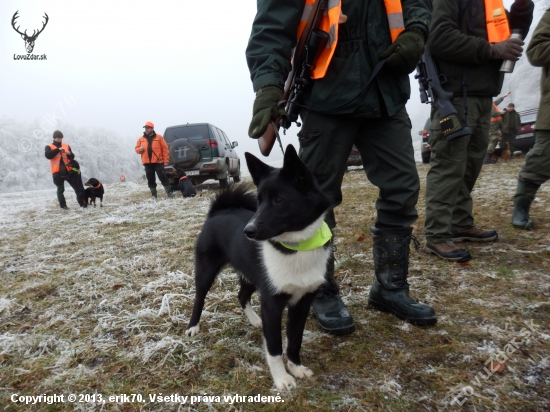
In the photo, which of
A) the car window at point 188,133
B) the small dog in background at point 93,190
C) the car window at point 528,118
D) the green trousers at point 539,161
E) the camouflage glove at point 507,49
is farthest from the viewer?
the car window at point 528,118

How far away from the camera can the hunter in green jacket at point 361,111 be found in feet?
5.95

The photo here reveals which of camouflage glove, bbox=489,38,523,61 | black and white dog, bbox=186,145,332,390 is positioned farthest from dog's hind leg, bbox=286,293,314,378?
camouflage glove, bbox=489,38,523,61

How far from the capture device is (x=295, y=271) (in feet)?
5.38

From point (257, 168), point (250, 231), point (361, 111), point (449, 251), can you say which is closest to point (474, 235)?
point (449, 251)

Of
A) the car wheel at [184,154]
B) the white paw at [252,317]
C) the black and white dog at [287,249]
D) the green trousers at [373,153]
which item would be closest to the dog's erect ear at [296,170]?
the black and white dog at [287,249]

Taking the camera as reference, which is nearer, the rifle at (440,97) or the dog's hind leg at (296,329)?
the dog's hind leg at (296,329)

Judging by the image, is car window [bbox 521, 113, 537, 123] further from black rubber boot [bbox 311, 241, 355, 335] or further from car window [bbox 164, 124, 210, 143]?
black rubber boot [bbox 311, 241, 355, 335]

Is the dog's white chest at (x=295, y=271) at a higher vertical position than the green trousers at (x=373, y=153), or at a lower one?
lower

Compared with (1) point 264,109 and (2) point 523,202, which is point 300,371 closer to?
(1) point 264,109

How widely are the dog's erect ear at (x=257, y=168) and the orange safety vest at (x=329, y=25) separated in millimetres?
625

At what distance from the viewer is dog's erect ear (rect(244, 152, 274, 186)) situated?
68.7 inches

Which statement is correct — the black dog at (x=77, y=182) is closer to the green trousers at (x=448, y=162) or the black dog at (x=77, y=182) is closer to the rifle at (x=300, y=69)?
the rifle at (x=300, y=69)

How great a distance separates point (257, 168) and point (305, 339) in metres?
1.10

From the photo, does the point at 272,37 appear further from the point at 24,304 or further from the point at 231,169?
Result: the point at 231,169
